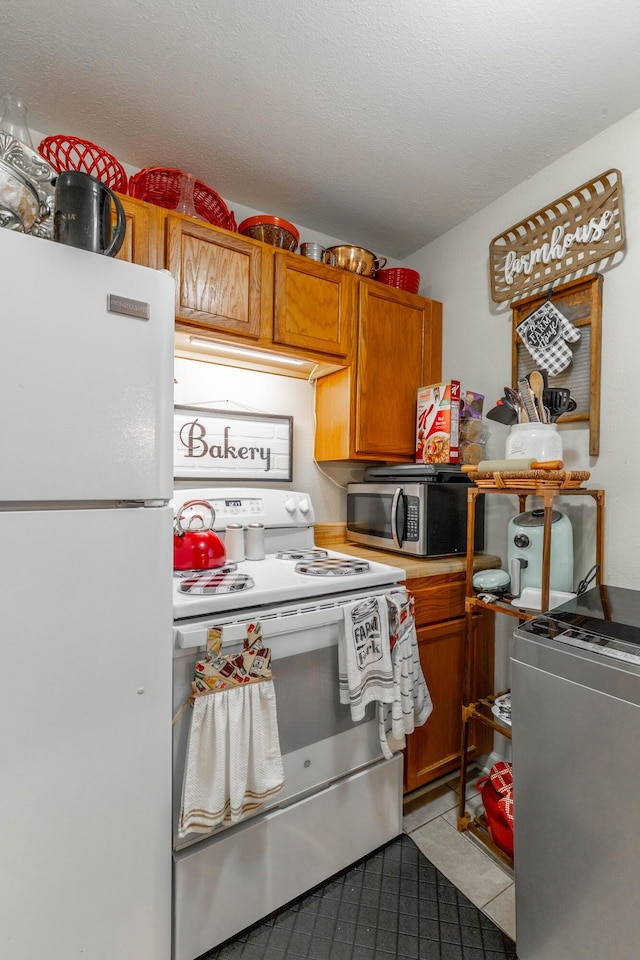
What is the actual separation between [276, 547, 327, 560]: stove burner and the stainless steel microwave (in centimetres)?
29

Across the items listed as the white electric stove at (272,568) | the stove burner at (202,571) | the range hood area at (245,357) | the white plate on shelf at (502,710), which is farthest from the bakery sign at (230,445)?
the white plate on shelf at (502,710)

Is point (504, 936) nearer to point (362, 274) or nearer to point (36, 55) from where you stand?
point (362, 274)

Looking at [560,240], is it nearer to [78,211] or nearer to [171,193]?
[171,193]

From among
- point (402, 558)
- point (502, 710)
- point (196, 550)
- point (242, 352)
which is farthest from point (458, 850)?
point (242, 352)

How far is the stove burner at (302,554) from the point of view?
1751 millimetres

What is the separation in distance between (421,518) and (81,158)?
175 centimetres

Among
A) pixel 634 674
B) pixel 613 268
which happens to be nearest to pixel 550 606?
pixel 634 674

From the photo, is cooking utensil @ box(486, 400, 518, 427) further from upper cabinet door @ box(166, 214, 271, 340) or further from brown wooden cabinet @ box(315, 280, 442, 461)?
upper cabinet door @ box(166, 214, 271, 340)

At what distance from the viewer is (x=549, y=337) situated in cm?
170

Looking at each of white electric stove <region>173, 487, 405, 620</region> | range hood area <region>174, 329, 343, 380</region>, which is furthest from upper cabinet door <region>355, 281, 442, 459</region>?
white electric stove <region>173, 487, 405, 620</region>

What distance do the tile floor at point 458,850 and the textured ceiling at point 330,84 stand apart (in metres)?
2.44

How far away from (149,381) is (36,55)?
116 centimetres

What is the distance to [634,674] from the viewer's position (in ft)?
2.70

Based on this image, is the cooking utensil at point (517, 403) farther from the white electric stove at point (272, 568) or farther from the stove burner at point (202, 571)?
the stove burner at point (202, 571)
